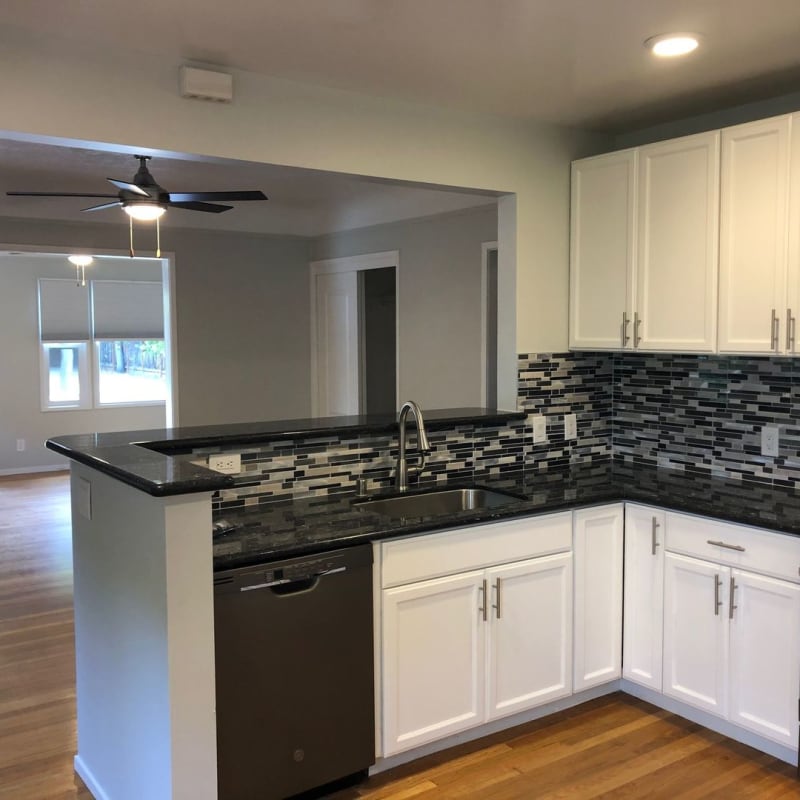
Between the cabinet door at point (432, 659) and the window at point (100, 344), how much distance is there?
681 cm

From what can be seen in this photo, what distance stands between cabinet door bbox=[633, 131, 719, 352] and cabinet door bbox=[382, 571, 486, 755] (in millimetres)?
1299

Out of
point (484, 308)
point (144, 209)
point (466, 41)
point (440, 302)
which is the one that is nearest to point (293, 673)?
point (466, 41)

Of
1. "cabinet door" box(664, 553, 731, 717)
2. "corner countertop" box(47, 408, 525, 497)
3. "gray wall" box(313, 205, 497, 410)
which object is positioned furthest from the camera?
"gray wall" box(313, 205, 497, 410)

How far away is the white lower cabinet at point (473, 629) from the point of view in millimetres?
2566

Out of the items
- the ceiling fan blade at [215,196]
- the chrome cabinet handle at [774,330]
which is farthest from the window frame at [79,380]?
the chrome cabinet handle at [774,330]

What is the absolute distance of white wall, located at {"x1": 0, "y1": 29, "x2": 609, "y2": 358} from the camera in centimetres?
242

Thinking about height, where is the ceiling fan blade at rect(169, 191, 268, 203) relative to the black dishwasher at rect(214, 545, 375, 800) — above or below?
above

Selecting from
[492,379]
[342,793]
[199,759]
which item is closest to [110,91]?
[199,759]

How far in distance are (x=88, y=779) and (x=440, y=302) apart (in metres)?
3.62

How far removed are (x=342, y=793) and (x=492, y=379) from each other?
3140mm

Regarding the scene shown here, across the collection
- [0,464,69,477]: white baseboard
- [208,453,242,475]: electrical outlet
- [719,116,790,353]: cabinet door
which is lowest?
[0,464,69,477]: white baseboard

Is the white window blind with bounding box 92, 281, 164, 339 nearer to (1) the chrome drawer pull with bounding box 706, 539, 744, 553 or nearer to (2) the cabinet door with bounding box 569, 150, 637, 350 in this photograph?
(2) the cabinet door with bounding box 569, 150, 637, 350

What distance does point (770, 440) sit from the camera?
126 inches

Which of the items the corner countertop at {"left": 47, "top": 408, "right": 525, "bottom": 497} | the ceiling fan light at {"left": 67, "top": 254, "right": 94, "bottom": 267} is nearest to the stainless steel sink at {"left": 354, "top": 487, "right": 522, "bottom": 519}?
the corner countertop at {"left": 47, "top": 408, "right": 525, "bottom": 497}
